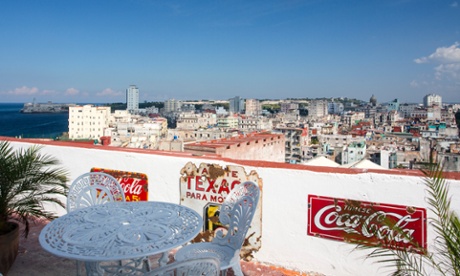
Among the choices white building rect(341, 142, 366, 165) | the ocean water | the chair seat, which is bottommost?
white building rect(341, 142, 366, 165)

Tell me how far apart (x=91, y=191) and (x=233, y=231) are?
52.5 inches

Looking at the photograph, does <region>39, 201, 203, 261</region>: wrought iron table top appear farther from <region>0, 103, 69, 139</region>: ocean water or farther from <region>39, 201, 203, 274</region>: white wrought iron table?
<region>0, 103, 69, 139</region>: ocean water

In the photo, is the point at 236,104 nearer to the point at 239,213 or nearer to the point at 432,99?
the point at 432,99

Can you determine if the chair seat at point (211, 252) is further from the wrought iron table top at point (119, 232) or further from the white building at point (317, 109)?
the white building at point (317, 109)

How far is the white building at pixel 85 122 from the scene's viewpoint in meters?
70.9

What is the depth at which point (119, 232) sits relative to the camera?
209 centimetres

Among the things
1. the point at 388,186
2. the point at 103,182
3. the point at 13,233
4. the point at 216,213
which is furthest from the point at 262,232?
the point at 13,233

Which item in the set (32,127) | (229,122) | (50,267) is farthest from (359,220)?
(229,122)

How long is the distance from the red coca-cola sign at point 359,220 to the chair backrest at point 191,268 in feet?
5.04

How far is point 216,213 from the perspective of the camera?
340 cm

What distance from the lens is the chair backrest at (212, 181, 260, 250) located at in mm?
2334

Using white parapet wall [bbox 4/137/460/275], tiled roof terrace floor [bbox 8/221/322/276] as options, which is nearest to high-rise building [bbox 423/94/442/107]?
white parapet wall [bbox 4/137/460/275]

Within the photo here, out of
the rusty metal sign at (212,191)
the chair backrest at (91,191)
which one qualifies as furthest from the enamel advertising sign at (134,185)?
the chair backrest at (91,191)

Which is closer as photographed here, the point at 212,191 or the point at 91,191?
the point at 91,191
